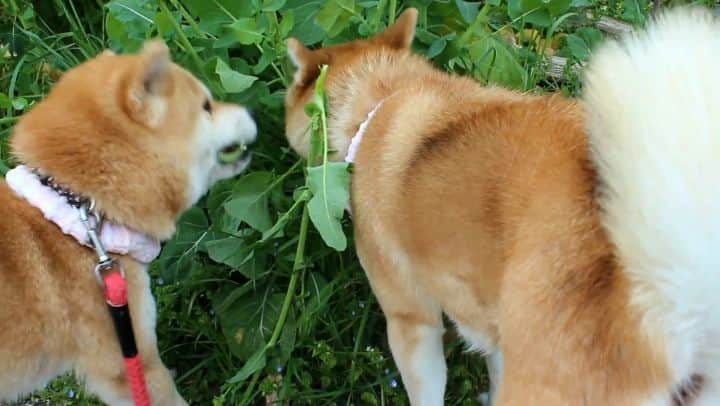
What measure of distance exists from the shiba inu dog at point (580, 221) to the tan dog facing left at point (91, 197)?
0.66m

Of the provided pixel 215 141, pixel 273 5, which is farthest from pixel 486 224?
pixel 273 5

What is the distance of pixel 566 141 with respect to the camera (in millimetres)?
→ 1947

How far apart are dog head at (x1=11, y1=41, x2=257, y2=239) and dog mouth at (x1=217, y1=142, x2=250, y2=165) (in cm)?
13

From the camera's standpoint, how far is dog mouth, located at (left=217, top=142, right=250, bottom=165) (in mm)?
2574

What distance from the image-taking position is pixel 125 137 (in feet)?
7.36

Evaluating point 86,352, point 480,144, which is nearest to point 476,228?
point 480,144

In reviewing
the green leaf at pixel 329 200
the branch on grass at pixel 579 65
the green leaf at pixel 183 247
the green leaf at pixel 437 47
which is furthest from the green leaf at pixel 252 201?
the branch on grass at pixel 579 65

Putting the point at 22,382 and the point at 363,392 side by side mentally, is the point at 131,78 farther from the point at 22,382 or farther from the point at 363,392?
the point at 363,392

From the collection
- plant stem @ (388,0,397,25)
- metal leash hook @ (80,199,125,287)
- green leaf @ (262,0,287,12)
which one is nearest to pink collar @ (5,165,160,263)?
metal leash hook @ (80,199,125,287)

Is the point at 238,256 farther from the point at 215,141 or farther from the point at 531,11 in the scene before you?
the point at 531,11

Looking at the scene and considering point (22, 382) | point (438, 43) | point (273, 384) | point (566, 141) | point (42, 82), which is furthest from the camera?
point (42, 82)

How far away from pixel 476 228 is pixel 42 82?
2422 mm

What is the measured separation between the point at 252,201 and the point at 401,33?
78cm

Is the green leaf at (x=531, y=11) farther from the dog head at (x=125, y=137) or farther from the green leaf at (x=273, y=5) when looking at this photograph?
the dog head at (x=125, y=137)
